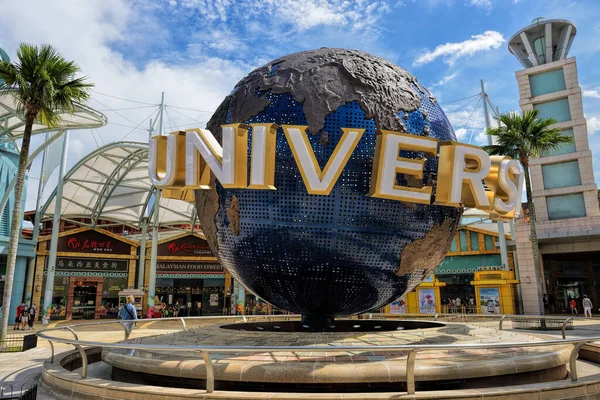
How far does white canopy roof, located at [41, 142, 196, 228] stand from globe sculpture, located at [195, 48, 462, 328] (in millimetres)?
25285

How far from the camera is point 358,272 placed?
7.82 metres

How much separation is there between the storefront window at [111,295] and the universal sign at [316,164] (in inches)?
1171

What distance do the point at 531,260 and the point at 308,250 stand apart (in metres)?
24.5

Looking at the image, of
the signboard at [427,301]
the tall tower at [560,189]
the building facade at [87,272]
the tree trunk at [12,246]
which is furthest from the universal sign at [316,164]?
the building facade at [87,272]

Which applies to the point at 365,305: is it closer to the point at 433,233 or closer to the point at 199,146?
the point at 433,233

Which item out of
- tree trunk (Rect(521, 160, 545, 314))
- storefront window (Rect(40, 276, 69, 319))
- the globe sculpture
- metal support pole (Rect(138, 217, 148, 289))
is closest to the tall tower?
tree trunk (Rect(521, 160, 545, 314))

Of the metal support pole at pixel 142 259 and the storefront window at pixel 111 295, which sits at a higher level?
the metal support pole at pixel 142 259

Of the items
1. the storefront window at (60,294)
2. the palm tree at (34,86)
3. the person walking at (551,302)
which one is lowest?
the person walking at (551,302)

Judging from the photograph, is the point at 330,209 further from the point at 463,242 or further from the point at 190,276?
the point at 190,276

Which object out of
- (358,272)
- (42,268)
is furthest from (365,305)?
(42,268)

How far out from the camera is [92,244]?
3478 cm

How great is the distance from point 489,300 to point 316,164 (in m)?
22.9

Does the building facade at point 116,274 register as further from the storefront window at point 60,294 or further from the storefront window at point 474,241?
the storefront window at point 474,241

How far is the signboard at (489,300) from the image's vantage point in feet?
84.3
